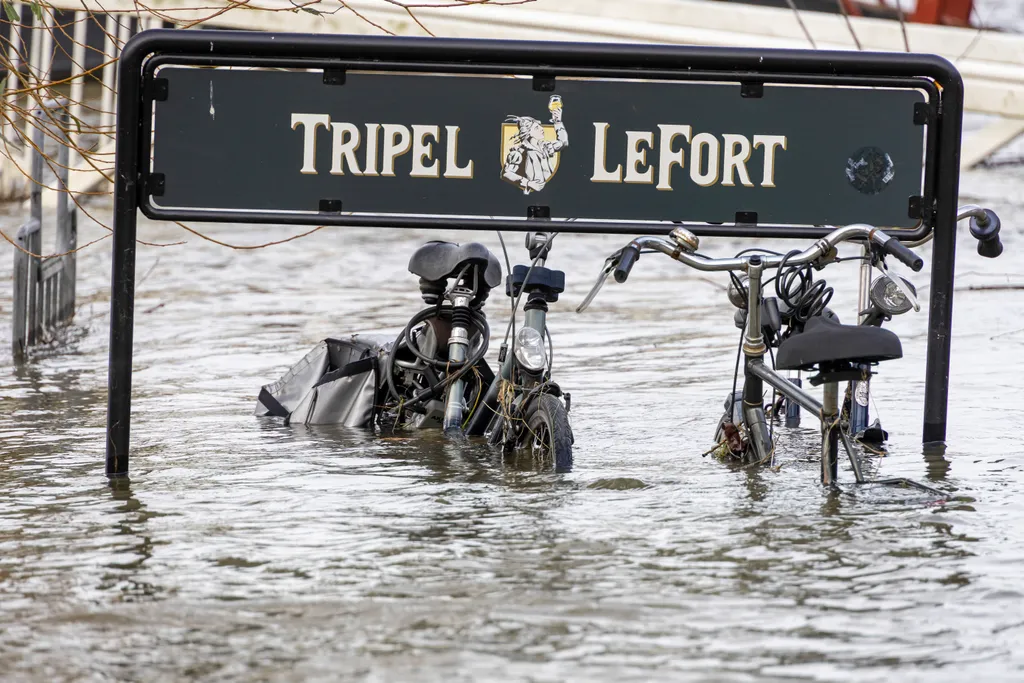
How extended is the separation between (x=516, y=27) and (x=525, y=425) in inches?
558

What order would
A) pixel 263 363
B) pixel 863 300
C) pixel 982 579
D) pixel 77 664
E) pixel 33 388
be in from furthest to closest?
pixel 263 363
pixel 33 388
pixel 863 300
pixel 982 579
pixel 77 664

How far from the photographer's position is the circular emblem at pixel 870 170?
21.1 feet

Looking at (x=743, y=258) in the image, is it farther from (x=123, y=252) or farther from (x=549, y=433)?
(x=123, y=252)

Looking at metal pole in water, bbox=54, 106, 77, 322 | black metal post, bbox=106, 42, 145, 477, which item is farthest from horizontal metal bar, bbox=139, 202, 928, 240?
metal pole in water, bbox=54, 106, 77, 322

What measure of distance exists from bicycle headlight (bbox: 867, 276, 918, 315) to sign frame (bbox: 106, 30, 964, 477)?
58cm

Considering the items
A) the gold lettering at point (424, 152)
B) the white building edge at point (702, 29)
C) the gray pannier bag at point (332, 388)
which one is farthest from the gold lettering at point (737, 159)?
the white building edge at point (702, 29)

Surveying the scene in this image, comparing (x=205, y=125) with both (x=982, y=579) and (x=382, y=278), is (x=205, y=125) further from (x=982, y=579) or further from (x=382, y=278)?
(x=382, y=278)

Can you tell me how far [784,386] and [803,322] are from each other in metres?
0.69

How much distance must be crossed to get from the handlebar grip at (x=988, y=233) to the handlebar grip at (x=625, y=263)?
5.31 feet

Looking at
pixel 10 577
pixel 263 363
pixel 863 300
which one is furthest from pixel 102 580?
pixel 263 363

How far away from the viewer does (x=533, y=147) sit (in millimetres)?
6379

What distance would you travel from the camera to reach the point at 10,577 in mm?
4875

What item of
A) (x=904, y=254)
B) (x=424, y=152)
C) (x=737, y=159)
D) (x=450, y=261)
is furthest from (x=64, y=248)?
(x=904, y=254)

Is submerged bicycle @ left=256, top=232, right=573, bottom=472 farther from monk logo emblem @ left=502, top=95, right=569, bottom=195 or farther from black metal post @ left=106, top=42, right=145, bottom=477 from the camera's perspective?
black metal post @ left=106, top=42, right=145, bottom=477
